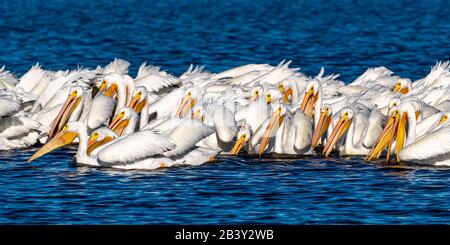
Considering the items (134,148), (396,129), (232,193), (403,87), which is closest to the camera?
(232,193)

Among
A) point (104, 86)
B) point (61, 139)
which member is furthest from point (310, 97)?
point (61, 139)

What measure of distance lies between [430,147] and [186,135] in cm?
238

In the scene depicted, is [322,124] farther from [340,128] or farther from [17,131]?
[17,131]

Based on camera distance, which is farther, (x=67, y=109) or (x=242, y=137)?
(x=67, y=109)

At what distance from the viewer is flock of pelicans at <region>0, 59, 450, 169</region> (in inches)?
515

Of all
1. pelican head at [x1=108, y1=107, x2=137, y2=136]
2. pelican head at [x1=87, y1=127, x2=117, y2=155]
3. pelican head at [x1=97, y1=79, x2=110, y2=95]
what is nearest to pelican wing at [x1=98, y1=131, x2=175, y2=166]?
pelican head at [x1=87, y1=127, x2=117, y2=155]

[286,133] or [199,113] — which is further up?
[199,113]

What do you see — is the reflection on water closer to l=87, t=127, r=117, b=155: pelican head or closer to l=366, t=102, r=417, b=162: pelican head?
l=366, t=102, r=417, b=162: pelican head

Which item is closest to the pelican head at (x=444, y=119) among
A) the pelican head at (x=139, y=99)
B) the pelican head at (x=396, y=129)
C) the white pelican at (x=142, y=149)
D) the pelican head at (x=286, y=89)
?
the pelican head at (x=396, y=129)

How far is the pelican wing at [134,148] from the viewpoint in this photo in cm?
1277

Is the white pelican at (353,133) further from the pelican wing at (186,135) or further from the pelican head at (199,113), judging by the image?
the pelican wing at (186,135)

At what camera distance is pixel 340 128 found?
46.0 ft

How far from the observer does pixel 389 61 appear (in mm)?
25500

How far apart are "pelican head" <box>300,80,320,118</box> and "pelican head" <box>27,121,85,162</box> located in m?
2.71
